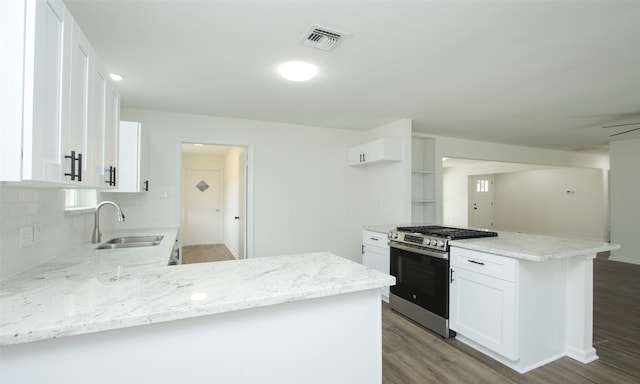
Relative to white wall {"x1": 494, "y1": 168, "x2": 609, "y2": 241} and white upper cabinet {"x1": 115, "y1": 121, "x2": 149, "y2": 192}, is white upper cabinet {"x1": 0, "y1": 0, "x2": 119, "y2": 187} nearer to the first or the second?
white upper cabinet {"x1": 115, "y1": 121, "x2": 149, "y2": 192}

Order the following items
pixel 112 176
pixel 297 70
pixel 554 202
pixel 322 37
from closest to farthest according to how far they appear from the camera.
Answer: pixel 112 176, pixel 322 37, pixel 297 70, pixel 554 202

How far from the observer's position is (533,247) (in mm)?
2275

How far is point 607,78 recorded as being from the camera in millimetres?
2805

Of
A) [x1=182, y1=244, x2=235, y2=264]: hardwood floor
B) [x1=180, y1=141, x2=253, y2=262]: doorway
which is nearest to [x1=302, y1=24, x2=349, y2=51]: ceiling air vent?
[x1=182, y1=244, x2=235, y2=264]: hardwood floor

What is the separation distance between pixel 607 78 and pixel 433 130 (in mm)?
2292

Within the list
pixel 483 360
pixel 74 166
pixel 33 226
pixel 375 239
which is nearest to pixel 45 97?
pixel 74 166

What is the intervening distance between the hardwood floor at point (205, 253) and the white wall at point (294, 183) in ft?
6.81

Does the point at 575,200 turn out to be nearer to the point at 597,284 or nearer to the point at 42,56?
the point at 597,284

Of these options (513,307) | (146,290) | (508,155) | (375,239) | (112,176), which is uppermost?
(508,155)

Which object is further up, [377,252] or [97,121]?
[97,121]

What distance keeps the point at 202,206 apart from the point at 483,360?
22.9 feet

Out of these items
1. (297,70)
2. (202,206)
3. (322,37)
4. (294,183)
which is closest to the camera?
(322,37)

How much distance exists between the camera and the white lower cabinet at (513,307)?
7.20 ft

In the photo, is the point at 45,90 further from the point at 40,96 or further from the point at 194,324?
the point at 194,324
